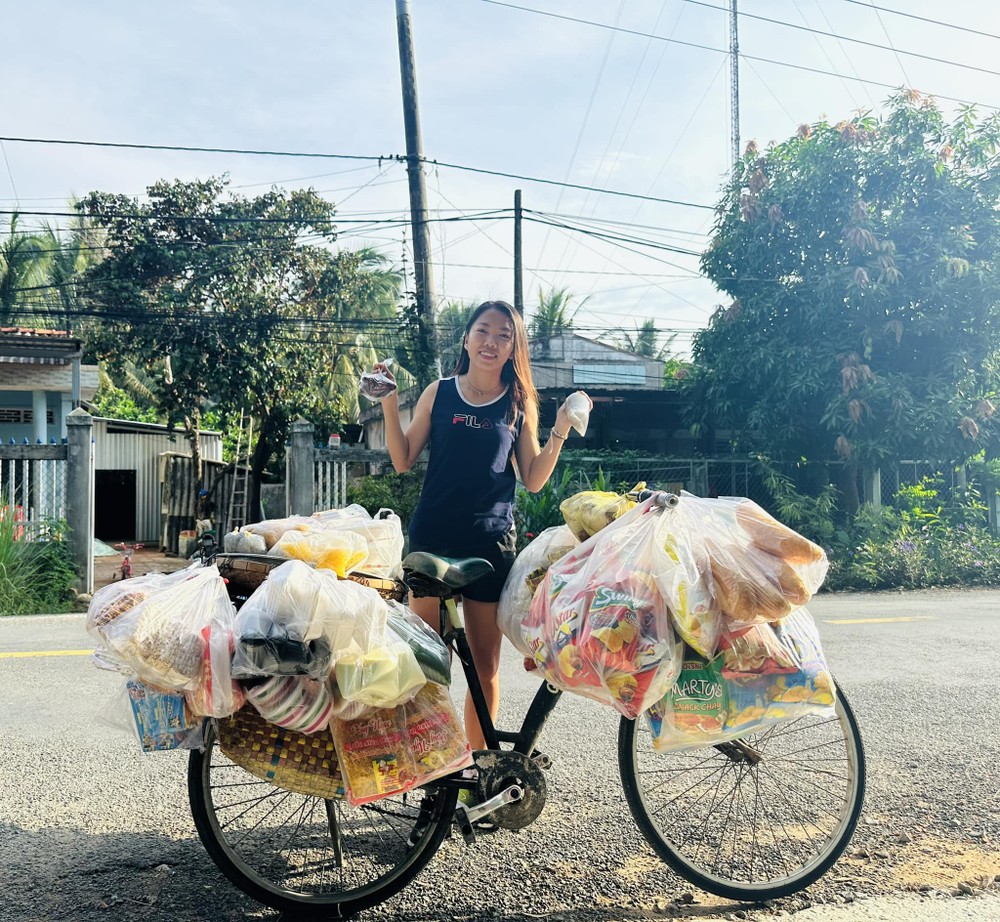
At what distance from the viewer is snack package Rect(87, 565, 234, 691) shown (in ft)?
6.96

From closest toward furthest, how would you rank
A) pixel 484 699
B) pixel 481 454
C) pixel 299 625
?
1. pixel 299 625
2. pixel 484 699
3. pixel 481 454

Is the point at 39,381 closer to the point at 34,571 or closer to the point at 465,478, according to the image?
the point at 34,571

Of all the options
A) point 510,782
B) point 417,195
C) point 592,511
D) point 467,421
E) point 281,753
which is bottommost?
point 510,782

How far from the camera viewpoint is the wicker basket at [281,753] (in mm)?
2348

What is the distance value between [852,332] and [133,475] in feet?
55.1

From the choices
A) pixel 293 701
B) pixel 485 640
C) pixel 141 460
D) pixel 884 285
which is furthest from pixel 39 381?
pixel 293 701

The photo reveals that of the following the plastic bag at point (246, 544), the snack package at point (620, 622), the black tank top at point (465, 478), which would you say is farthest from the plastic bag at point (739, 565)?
the plastic bag at point (246, 544)

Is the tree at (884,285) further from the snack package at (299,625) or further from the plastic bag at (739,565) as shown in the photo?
the snack package at (299,625)

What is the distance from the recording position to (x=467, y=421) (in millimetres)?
3088

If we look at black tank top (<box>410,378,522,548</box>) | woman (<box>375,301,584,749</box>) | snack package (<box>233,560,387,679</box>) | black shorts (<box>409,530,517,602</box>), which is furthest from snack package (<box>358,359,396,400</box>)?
snack package (<box>233,560,387,679</box>)

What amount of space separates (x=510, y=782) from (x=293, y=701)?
77 centimetres

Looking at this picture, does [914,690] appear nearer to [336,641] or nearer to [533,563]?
[533,563]

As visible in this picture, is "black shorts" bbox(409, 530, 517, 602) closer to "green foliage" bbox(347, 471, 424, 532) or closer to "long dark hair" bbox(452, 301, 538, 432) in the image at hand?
"long dark hair" bbox(452, 301, 538, 432)

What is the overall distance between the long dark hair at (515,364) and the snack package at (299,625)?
4.07 feet
